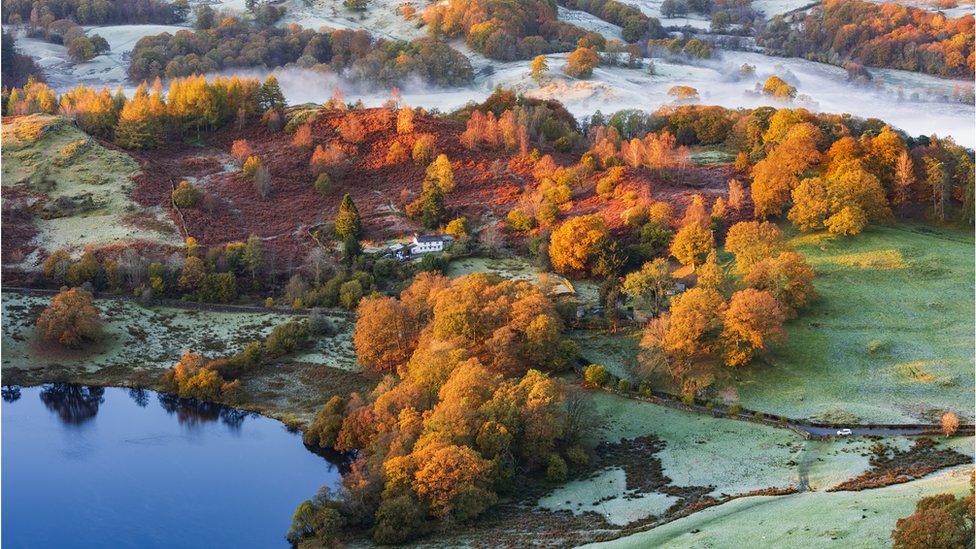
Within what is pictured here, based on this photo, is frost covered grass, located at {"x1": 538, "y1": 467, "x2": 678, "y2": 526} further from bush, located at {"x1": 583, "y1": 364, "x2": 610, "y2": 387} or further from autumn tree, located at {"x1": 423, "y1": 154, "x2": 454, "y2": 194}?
autumn tree, located at {"x1": 423, "y1": 154, "x2": 454, "y2": 194}

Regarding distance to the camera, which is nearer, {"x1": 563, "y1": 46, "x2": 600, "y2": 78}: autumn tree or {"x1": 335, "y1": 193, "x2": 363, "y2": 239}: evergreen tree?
{"x1": 335, "y1": 193, "x2": 363, "y2": 239}: evergreen tree

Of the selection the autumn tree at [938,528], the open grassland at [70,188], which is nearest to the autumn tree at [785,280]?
the autumn tree at [938,528]

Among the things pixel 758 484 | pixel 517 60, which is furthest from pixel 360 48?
pixel 758 484

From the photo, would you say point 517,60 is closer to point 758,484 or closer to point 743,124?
point 743,124

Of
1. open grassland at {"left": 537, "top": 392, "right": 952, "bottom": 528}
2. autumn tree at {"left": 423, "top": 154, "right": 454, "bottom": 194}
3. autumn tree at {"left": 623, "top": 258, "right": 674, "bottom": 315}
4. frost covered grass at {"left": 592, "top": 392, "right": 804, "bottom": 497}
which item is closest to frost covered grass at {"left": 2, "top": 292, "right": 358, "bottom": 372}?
→ frost covered grass at {"left": 592, "top": 392, "right": 804, "bottom": 497}

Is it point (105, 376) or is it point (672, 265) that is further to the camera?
point (672, 265)

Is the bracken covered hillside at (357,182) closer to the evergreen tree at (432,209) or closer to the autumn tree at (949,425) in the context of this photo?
the evergreen tree at (432,209)

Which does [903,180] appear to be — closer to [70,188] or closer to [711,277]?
[711,277]
